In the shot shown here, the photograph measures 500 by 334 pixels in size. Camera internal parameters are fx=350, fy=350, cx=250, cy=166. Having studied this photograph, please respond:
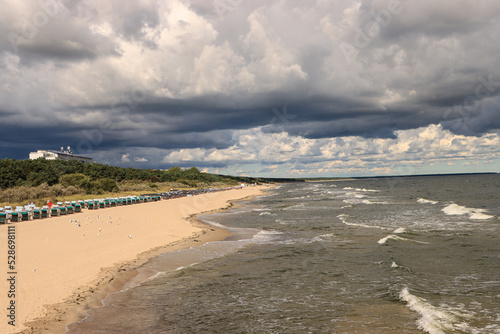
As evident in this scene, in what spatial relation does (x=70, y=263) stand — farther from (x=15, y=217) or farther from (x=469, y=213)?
(x=469, y=213)

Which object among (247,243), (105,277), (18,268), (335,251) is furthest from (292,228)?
(18,268)

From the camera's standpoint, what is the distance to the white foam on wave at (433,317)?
952 cm

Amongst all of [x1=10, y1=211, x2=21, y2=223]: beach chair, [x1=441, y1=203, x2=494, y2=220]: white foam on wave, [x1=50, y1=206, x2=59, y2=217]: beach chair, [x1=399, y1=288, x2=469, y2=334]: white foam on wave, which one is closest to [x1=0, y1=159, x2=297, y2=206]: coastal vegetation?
[x1=50, y1=206, x2=59, y2=217]: beach chair

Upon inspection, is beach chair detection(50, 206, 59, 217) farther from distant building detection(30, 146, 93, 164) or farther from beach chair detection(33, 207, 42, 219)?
distant building detection(30, 146, 93, 164)

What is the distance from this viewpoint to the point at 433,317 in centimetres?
1020

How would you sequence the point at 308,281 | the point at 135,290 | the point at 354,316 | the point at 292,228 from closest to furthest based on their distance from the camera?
the point at 354,316 → the point at 135,290 → the point at 308,281 → the point at 292,228

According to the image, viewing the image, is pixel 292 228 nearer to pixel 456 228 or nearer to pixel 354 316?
pixel 456 228

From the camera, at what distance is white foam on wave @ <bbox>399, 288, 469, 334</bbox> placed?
31.2ft

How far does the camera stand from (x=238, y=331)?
9.66 metres

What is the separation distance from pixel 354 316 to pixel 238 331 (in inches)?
139

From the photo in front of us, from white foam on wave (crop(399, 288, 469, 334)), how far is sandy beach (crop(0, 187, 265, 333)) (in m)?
9.94

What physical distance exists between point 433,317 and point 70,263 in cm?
1460

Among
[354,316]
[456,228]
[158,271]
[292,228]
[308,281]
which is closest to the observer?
[354,316]

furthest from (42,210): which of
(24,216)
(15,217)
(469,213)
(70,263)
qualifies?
(469,213)
